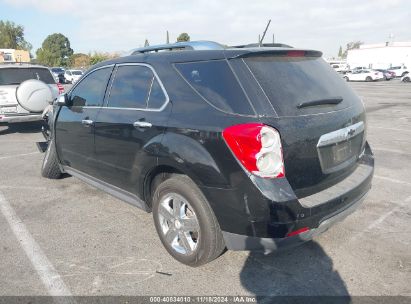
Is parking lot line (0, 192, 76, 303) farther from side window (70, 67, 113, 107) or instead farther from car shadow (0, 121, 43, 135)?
car shadow (0, 121, 43, 135)

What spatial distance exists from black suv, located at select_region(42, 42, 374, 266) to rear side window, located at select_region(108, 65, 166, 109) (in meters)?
0.01

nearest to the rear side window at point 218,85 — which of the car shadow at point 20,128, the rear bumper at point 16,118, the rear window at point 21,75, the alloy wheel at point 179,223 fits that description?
the alloy wheel at point 179,223

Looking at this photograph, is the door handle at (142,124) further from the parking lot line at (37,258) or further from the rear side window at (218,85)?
the parking lot line at (37,258)

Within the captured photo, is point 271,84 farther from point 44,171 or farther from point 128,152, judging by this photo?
point 44,171

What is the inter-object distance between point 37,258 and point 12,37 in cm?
9486

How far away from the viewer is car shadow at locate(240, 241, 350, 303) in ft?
8.80

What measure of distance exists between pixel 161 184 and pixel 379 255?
2014mm

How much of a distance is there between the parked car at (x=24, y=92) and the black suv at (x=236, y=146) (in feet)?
15.8

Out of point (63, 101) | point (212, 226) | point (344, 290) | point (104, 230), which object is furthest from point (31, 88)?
point (344, 290)

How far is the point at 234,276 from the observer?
292 cm

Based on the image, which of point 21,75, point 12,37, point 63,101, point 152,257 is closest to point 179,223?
point 152,257

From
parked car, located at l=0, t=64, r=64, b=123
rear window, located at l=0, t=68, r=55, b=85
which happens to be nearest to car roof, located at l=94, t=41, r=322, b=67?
parked car, located at l=0, t=64, r=64, b=123

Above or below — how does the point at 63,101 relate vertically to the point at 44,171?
above

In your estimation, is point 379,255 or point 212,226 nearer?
point 212,226
